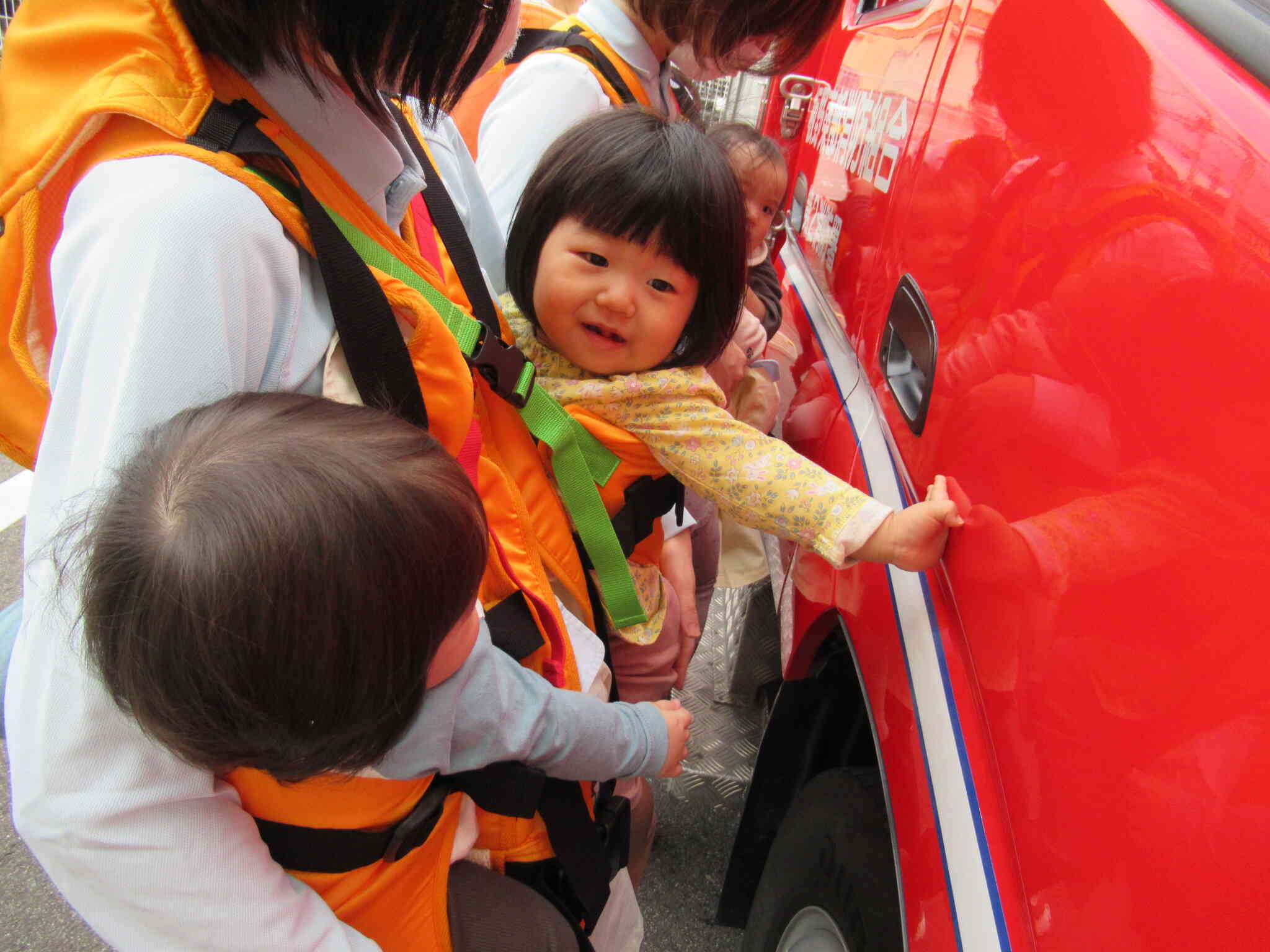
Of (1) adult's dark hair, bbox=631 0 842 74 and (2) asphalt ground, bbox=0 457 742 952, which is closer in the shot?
(1) adult's dark hair, bbox=631 0 842 74

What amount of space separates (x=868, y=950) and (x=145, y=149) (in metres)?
1.30

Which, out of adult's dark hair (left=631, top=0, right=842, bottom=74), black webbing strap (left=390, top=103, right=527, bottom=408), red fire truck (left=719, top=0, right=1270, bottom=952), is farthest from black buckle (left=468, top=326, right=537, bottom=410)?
adult's dark hair (left=631, top=0, right=842, bottom=74)

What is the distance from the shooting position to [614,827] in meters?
1.42

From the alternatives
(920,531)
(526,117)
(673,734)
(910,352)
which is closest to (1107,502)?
(920,531)

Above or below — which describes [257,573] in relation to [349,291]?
below

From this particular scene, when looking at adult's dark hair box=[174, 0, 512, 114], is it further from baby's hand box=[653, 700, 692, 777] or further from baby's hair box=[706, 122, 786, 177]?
baby's hair box=[706, 122, 786, 177]

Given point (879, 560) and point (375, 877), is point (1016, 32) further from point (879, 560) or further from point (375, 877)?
point (375, 877)

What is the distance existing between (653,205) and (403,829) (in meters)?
0.95

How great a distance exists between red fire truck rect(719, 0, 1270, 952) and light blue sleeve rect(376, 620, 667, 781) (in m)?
0.37

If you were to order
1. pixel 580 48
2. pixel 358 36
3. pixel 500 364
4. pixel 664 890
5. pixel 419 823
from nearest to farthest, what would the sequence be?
pixel 358 36 → pixel 419 823 → pixel 500 364 → pixel 580 48 → pixel 664 890

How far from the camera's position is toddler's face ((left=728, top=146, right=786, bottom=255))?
2.39 m

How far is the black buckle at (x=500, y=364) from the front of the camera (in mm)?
1092

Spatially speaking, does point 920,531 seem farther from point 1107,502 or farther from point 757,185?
point 757,185

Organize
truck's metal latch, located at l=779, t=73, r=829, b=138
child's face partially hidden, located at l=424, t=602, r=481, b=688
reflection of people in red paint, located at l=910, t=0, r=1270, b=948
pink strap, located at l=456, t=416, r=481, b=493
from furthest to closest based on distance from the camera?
1. truck's metal latch, located at l=779, t=73, r=829, b=138
2. pink strap, located at l=456, t=416, r=481, b=493
3. child's face partially hidden, located at l=424, t=602, r=481, b=688
4. reflection of people in red paint, located at l=910, t=0, r=1270, b=948
